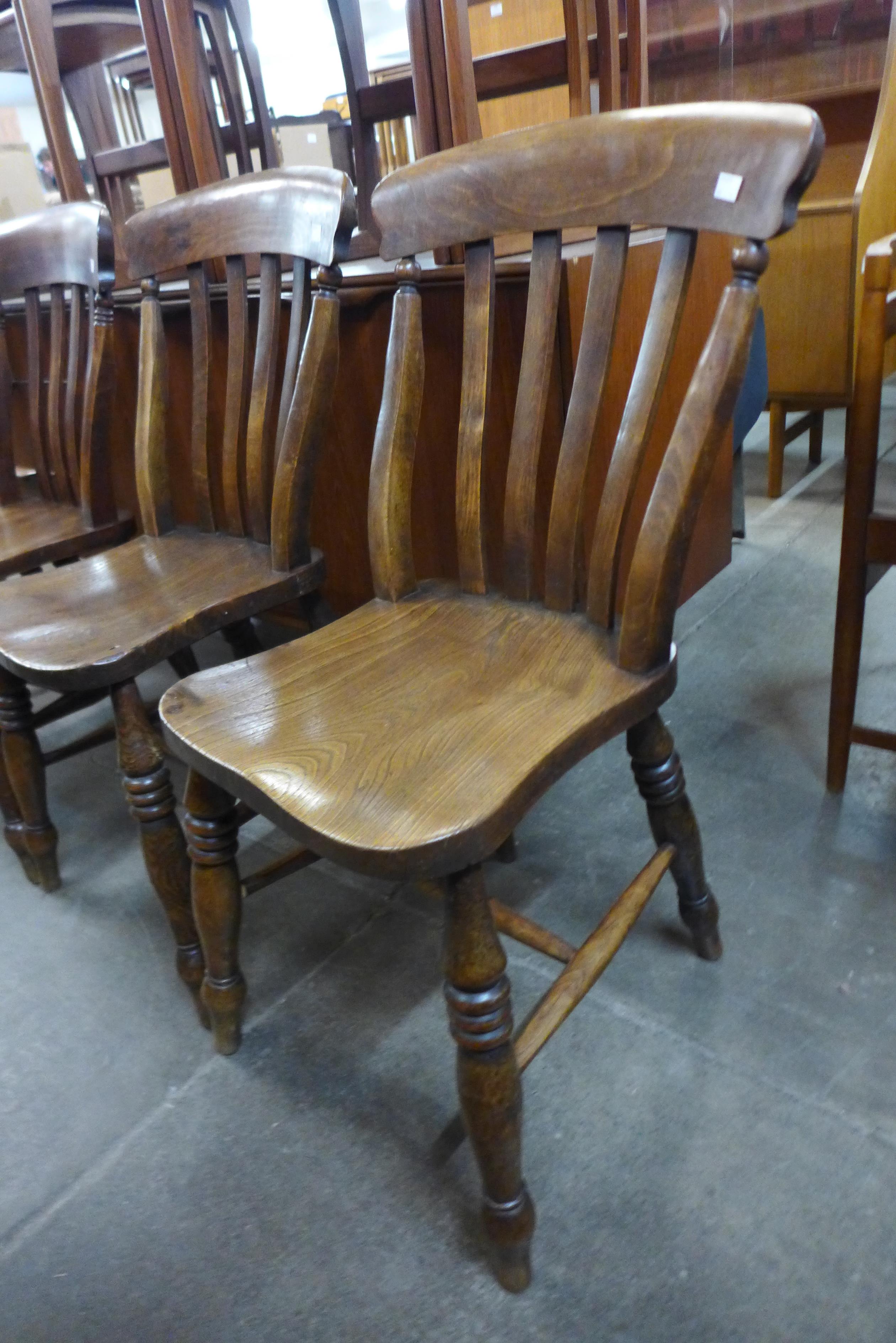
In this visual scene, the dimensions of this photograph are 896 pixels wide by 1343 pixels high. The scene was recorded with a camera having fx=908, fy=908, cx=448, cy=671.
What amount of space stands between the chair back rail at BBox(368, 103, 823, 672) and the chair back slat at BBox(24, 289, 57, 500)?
32.3 inches

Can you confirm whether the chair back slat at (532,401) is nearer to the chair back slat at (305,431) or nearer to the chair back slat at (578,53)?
the chair back slat at (305,431)

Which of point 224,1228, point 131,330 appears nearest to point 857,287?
point 131,330

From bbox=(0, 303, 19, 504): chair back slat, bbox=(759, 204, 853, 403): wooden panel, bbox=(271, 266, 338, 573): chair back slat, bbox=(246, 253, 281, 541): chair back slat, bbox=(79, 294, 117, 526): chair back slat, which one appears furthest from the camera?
bbox=(759, 204, 853, 403): wooden panel

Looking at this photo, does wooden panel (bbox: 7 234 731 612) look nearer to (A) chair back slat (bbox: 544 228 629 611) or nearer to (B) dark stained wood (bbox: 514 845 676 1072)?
(A) chair back slat (bbox: 544 228 629 611)

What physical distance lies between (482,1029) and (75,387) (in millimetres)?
1222

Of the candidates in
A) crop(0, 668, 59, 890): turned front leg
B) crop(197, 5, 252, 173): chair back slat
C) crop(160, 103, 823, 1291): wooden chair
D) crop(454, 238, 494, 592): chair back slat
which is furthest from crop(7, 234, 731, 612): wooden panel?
crop(197, 5, 252, 173): chair back slat

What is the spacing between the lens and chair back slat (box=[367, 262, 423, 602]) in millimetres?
982

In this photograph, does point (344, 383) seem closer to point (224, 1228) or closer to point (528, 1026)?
point (528, 1026)

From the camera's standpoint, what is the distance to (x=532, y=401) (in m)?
0.93

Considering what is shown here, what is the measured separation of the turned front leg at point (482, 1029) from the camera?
719mm

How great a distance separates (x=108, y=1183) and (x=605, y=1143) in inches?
20.7

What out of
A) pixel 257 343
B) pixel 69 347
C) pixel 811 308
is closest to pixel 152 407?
pixel 257 343

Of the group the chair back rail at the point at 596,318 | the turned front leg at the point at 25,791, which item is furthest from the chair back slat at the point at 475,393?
the turned front leg at the point at 25,791

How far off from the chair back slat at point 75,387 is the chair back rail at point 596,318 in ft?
2.16
